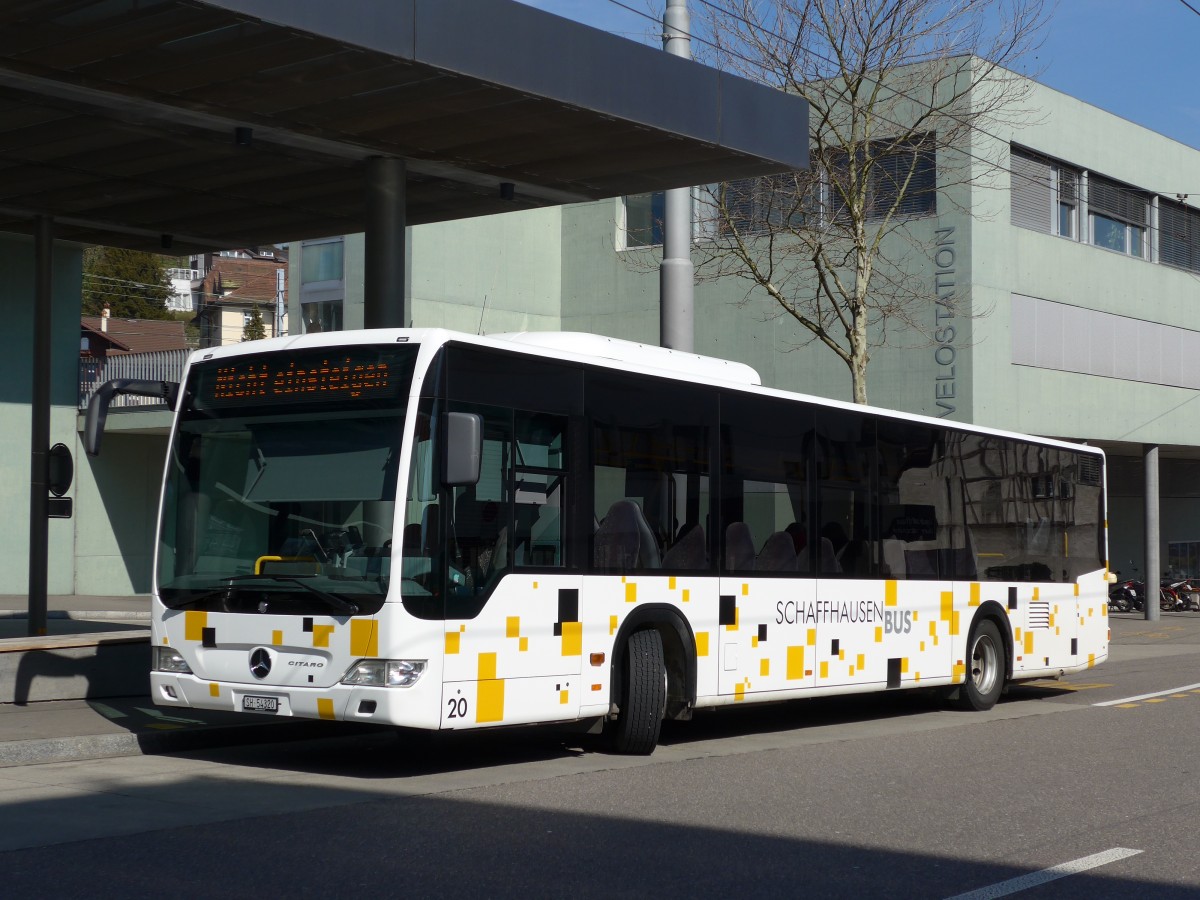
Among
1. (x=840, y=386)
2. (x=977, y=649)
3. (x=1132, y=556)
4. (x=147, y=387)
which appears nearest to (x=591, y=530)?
(x=147, y=387)

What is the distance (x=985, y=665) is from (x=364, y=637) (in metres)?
8.89

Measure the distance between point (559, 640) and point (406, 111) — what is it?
5.66 metres

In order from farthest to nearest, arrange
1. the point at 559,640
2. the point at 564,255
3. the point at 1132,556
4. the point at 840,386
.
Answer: the point at 1132,556 → the point at 564,255 → the point at 840,386 → the point at 559,640

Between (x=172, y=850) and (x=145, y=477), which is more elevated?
(x=145, y=477)

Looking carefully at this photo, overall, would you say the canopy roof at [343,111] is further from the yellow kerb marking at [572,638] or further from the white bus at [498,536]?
the yellow kerb marking at [572,638]

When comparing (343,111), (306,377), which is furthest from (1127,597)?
(306,377)

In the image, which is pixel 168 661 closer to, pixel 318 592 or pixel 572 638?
pixel 318 592

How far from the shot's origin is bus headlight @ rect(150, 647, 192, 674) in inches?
426

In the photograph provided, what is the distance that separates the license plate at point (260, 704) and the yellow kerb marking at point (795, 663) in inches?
190

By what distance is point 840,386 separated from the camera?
113 ft

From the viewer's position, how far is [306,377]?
10.7 metres

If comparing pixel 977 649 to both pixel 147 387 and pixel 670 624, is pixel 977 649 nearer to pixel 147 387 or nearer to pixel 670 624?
pixel 670 624

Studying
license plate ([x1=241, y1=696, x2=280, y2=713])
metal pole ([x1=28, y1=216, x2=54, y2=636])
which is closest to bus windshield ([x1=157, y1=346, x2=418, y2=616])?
license plate ([x1=241, y1=696, x2=280, y2=713])

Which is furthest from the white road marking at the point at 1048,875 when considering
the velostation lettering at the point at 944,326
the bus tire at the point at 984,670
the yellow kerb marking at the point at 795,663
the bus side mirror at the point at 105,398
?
the velostation lettering at the point at 944,326
